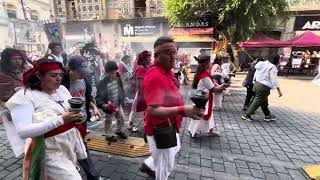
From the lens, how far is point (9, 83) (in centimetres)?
339

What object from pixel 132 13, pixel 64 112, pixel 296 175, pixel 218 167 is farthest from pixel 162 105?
pixel 132 13

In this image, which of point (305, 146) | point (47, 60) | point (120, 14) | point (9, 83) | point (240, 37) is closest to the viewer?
point (47, 60)

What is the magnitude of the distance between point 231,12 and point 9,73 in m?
14.4

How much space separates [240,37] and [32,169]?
16853mm

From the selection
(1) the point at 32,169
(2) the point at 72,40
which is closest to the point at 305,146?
(1) the point at 32,169

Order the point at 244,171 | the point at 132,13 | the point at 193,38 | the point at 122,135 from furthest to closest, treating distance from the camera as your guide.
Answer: the point at 132,13
the point at 193,38
the point at 122,135
the point at 244,171

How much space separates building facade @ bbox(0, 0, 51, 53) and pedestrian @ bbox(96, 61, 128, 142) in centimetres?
169

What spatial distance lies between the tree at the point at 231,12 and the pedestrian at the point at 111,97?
12.1 m

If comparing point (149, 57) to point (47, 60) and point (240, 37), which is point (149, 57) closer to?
point (47, 60)

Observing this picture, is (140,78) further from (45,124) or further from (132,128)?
(45,124)

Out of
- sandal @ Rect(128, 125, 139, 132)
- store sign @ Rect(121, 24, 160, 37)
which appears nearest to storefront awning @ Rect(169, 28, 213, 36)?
store sign @ Rect(121, 24, 160, 37)

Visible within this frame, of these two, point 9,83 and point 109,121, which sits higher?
point 9,83

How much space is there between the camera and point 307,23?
65.6 ft

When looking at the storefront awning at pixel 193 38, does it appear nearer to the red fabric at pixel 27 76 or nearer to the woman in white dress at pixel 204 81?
the woman in white dress at pixel 204 81
